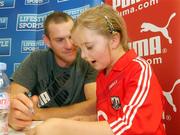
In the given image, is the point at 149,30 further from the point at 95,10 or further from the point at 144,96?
the point at 144,96

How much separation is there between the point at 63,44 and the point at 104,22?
807 mm

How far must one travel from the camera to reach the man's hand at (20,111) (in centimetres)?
116

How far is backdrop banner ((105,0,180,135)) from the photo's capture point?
1.27 m

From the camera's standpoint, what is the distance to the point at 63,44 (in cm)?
194

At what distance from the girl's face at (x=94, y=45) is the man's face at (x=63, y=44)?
71 cm

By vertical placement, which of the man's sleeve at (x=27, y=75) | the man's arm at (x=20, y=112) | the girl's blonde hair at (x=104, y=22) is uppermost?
the girl's blonde hair at (x=104, y=22)

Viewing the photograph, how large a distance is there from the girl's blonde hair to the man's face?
70cm

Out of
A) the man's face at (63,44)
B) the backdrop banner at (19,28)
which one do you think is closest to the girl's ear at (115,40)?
the man's face at (63,44)

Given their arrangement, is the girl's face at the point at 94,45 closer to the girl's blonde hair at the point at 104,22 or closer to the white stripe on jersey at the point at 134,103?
the girl's blonde hair at the point at 104,22

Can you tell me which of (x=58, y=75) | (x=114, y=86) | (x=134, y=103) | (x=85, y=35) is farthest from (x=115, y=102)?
(x=58, y=75)

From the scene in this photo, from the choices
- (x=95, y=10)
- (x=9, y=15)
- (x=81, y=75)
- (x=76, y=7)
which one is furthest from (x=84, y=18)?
(x=9, y=15)

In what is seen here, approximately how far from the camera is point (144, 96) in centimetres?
93

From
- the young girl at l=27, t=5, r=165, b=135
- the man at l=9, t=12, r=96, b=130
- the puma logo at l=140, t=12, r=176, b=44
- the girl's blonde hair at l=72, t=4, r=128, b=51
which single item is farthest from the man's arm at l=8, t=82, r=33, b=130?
the puma logo at l=140, t=12, r=176, b=44

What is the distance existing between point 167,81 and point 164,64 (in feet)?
0.24
